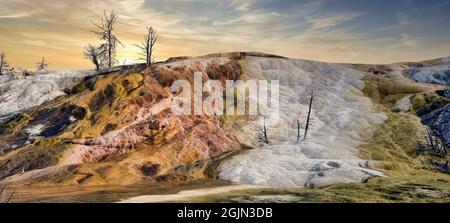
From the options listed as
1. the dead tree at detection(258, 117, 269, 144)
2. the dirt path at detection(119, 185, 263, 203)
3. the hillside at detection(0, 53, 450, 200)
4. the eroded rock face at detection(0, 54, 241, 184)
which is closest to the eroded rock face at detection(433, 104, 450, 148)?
the hillside at detection(0, 53, 450, 200)

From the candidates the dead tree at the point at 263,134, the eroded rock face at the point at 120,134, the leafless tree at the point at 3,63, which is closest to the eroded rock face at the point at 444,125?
the dead tree at the point at 263,134

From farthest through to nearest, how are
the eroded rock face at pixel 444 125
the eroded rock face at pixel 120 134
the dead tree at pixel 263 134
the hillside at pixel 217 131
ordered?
the dead tree at pixel 263 134, the eroded rock face at pixel 444 125, the eroded rock face at pixel 120 134, the hillside at pixel 217 131

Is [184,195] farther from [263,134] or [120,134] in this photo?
[263,134]

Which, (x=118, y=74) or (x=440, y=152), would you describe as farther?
(x=118, y=74)

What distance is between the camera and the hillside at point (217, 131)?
43.0 metres

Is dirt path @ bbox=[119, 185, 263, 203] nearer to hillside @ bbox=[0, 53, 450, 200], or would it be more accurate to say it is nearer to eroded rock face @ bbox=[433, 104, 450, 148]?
hillside @ bbox=[0, 53, 450, 200]

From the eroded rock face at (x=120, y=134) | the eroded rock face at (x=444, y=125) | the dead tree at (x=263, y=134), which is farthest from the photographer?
the dead tree at (x=263, y=134)

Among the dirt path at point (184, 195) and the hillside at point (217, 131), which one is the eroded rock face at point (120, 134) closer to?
the hillside at point (217, 131)

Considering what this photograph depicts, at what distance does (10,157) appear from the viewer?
4634 cm
